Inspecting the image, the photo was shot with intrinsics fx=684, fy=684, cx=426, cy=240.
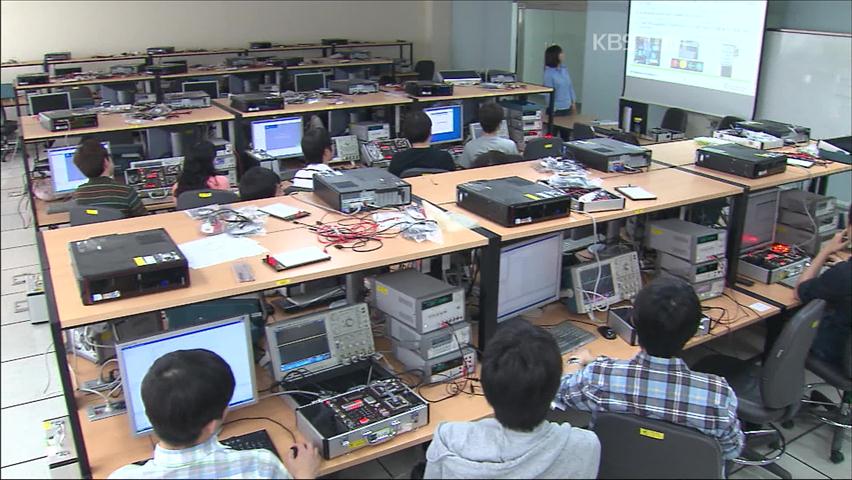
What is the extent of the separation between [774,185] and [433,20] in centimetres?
971

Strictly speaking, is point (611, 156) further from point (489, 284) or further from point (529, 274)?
point (489, 284)

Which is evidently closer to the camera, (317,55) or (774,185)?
(774,185)

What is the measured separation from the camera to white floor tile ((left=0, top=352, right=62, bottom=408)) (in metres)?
3.48

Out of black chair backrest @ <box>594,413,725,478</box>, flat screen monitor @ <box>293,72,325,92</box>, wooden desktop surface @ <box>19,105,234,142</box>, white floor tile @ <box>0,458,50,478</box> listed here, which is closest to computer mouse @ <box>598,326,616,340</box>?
black chair backrest @ <box>594,413,725,478</box>

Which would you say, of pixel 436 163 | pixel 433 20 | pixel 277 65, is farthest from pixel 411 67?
pixel 436 163

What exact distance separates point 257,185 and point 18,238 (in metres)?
3.35

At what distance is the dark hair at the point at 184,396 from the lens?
1626 mm

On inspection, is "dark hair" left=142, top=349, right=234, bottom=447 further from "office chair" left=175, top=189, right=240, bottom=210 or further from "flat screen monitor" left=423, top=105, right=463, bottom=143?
"flat screen monitor" left=423, top=105, right=463, bottom=143

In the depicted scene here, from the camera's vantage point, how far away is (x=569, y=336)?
2953mm

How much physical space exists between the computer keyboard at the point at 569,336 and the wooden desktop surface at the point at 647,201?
48 centimetres

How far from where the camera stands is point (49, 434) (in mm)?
2156

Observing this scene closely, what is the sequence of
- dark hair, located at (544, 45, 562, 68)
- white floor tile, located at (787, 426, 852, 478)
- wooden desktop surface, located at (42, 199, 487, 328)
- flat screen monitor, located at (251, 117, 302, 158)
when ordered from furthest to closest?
dark hair, located at (544, 45, 562, 68) < flat screen monitor, located at (251, 117, 302, 158) < white floor tile, located at (787, 426, 852, 478) < wooden desktop surface, located at (42, 199, 487, 328)

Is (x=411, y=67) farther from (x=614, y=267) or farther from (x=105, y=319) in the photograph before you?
(x=105, y=319)

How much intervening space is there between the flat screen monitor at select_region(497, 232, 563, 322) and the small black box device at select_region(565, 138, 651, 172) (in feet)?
2.44
